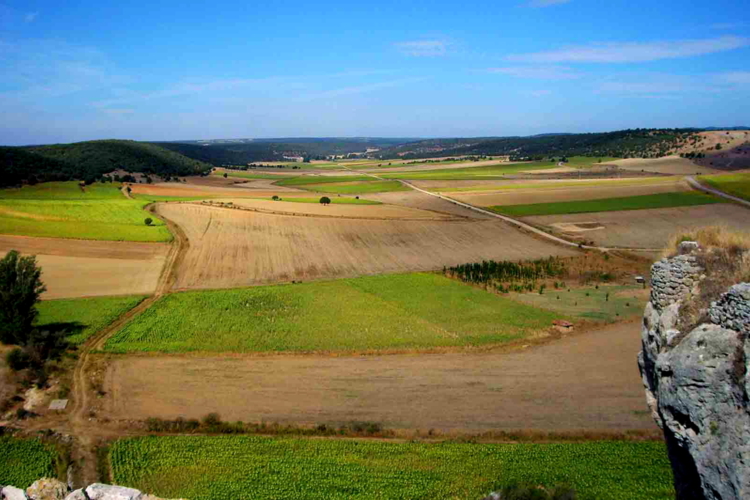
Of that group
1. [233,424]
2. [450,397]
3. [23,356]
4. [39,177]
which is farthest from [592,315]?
[39,177]

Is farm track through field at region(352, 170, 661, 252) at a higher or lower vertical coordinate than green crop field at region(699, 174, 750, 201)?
lower

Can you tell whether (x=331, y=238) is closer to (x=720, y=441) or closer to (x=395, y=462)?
(x=395, y=462)

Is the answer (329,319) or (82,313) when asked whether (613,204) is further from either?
(82,313)

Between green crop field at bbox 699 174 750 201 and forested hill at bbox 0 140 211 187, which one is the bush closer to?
forested hill at bbox 0 140 211 187

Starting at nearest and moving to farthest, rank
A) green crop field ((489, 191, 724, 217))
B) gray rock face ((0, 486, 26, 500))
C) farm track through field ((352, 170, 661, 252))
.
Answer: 1. gray rock face ((0, 486, 26, 500))
2. farm track through field ((352, 170, 661, 252))
3. green crop field ((489, 191, 724, 217))

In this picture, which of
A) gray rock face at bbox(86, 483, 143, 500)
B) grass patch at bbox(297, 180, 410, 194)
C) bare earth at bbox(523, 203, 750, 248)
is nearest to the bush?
gray rock face at bbox(86, 483, 143, 500)

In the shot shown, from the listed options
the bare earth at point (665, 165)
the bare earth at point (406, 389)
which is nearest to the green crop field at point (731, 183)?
the bare earth at point (665, 165)
